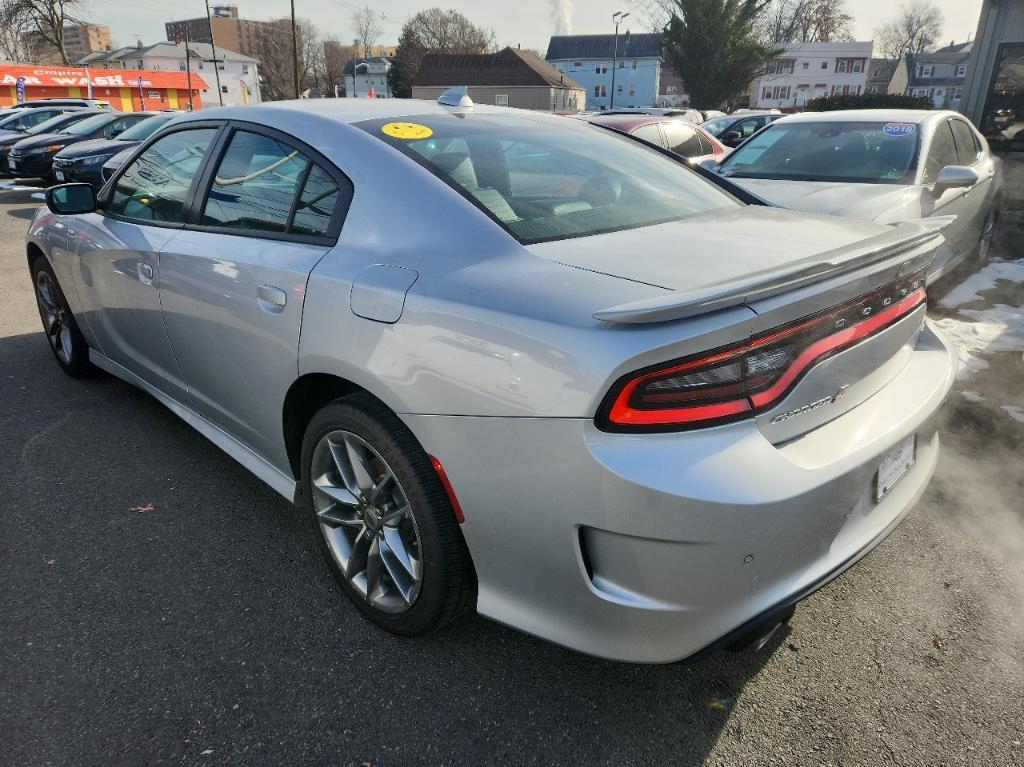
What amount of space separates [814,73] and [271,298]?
84.2 meters

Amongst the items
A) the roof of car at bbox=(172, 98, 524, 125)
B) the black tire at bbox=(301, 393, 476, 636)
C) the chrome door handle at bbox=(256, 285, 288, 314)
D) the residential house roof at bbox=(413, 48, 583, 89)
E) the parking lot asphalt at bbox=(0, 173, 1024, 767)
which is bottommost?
the parking lot asphalt at bbox=(0, 173, 1024, 767)

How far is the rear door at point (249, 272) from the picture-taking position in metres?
2.24

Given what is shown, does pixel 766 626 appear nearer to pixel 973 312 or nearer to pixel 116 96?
pixel 973 312

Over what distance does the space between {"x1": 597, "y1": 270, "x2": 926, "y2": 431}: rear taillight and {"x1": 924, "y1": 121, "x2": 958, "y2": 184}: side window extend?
4.63 m

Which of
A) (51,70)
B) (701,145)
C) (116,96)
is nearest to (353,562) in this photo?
(701,145)

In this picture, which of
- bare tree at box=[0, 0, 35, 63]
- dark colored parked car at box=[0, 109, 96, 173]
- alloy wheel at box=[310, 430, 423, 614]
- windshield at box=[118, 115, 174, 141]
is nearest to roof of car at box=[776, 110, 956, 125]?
alloy wheel at box=[310, 430, 423, 614]

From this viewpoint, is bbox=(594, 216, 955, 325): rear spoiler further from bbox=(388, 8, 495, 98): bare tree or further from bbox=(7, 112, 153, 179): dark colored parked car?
bbox=(388, 8, 495, 98): bare tree

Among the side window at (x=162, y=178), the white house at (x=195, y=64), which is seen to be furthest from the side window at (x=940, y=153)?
the white house at (x=195, y=64)

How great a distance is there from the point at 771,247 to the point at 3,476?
11.0 ft

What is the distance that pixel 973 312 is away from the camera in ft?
18.1

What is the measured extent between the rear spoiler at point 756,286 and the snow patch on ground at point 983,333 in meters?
2.97

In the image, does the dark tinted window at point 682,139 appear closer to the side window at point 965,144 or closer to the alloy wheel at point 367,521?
the side window at point 965,144

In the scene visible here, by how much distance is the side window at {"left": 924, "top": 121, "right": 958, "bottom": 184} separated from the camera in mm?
5484

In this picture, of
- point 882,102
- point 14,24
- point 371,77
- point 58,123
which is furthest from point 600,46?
point 58,123
